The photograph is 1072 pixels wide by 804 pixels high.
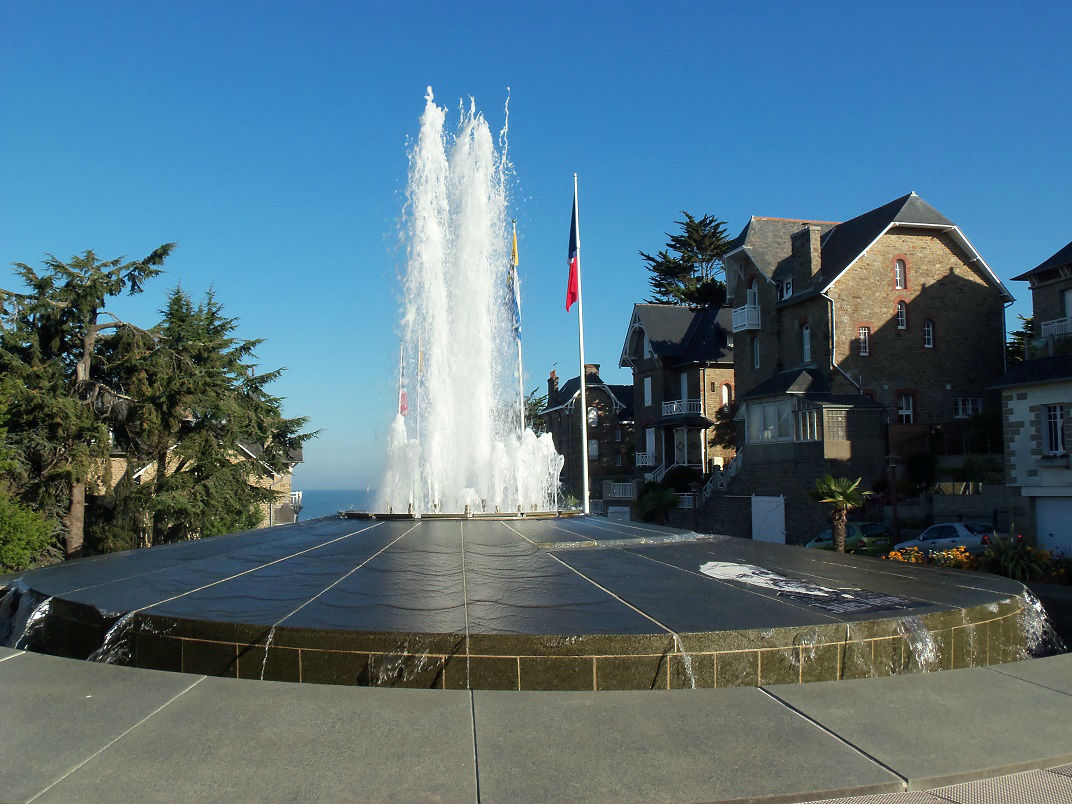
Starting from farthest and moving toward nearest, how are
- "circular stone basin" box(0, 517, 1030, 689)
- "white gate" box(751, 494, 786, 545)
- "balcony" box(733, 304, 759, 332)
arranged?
1. "balcony" box(733, 304, 759, 332)
2. "white gate" box(751, 494, 786, 545)
3. "circular stone basin" box(0, 517, 1030, 689)

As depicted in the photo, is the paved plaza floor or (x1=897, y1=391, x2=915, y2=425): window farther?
(x1=897, y1=391, x2=915, y2=425): window

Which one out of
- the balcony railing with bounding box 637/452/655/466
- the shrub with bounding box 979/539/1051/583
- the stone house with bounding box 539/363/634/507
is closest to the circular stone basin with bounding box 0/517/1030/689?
the shrub with bounding box 979/539/1051/583

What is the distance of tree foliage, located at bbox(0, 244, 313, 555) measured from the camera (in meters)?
31.2

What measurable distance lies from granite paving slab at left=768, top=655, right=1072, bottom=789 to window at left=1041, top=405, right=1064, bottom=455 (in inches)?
975

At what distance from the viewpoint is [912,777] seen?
5.16m

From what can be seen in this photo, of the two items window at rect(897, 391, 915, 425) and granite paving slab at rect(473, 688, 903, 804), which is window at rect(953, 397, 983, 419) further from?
granite paving slab at rect(473, 688, 903, 804)

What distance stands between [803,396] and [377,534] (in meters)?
28.8

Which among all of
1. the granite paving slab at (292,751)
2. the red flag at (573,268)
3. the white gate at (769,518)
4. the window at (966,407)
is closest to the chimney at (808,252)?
the window at (966,407)

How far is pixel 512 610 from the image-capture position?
791cm

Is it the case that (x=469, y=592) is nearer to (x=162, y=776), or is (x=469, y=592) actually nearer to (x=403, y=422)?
(x=162, y=776)

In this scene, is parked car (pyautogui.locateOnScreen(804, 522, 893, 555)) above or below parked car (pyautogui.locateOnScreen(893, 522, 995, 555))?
below

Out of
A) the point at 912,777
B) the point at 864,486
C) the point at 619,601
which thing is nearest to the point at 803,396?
the point at 864,486

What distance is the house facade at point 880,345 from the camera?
38.4m

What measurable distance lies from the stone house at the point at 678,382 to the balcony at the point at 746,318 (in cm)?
518
